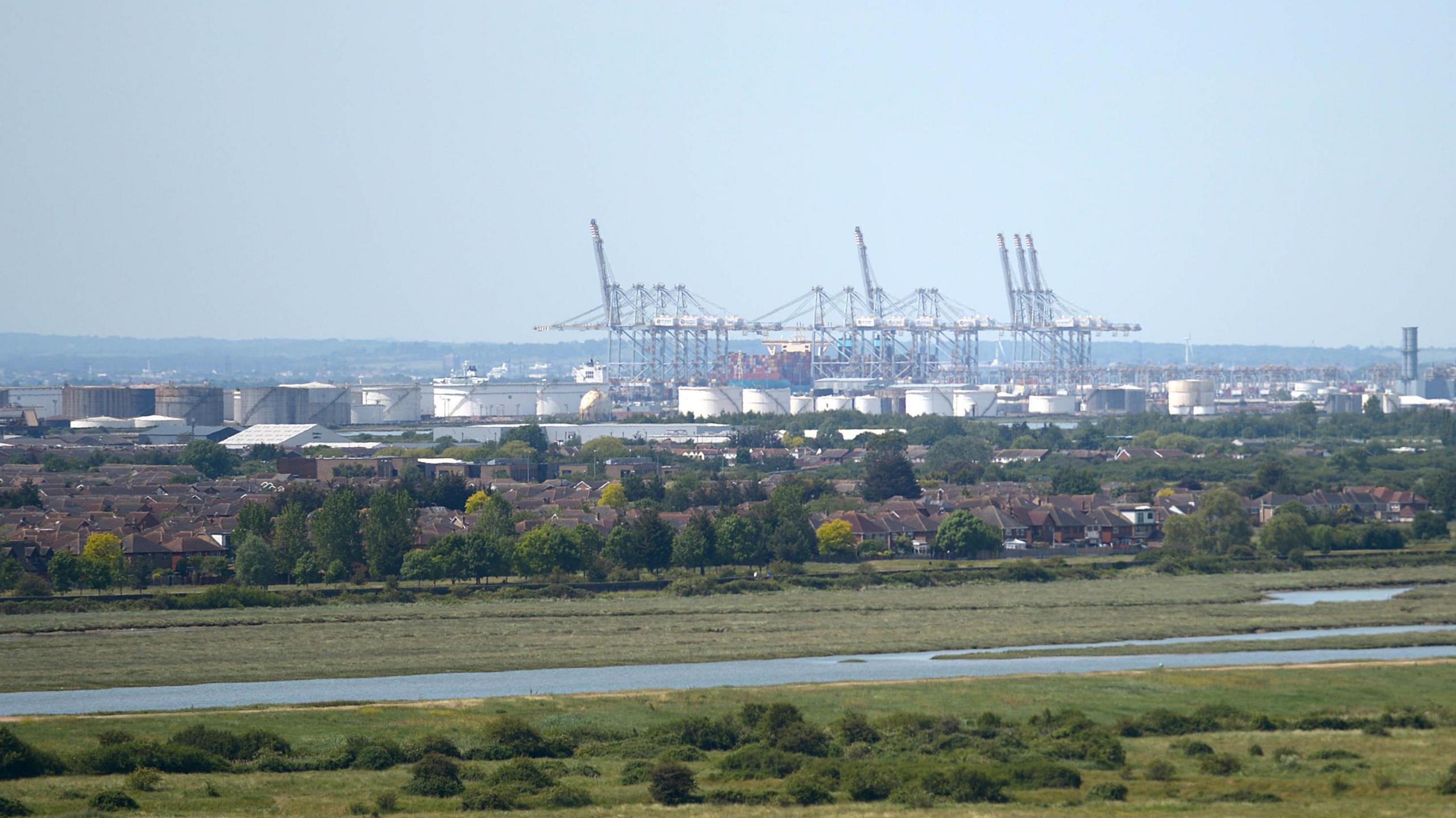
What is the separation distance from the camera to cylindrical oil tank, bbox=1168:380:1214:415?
111 metres

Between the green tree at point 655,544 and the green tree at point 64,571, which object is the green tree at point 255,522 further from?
the green tree at point 655,544

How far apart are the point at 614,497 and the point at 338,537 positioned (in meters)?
13.4

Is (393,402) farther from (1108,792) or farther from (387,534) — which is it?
(1108,792)

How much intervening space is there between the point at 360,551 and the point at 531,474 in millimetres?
23261

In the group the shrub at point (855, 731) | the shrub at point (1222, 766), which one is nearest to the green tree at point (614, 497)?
the shrub at point (855, 731)

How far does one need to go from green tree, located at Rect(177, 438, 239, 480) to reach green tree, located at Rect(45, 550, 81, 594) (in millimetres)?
23959

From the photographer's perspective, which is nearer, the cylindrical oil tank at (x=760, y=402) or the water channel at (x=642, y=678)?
the water channel at (x=642, y=678)

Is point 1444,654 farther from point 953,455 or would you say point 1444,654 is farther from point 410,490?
point 953,455

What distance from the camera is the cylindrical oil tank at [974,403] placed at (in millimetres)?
106375

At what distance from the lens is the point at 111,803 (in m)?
14.2

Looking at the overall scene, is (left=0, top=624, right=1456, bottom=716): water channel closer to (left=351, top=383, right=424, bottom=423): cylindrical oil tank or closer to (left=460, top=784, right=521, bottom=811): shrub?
(left=460, top=784, right=521, bottom=811): shrub

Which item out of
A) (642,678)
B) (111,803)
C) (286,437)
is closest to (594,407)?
(286,437)

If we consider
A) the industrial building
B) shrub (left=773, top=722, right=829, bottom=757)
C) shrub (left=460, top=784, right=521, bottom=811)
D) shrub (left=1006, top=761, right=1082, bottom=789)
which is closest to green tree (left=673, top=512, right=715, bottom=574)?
shrub (left=773, top=722, right=829, bottom=757)

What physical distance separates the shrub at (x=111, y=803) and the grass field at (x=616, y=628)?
23.8 feet
